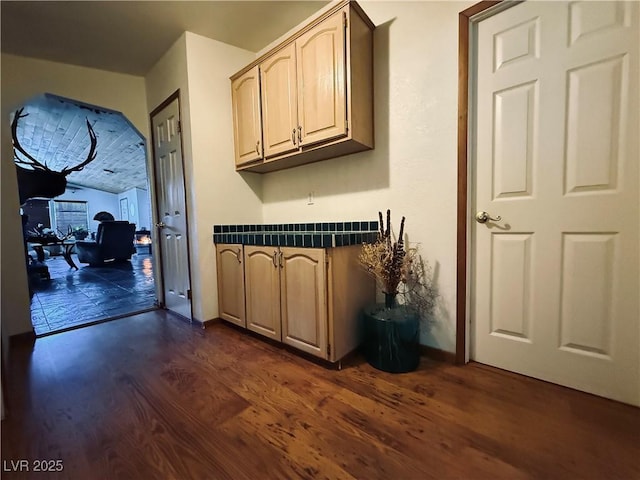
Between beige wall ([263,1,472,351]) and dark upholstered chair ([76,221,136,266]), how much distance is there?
641 centimetres

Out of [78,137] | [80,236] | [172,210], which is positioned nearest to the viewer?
[172,210]

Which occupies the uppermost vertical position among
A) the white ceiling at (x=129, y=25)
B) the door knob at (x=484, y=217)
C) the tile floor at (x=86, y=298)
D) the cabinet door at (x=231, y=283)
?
the white ceiling at (x=129, y=25)

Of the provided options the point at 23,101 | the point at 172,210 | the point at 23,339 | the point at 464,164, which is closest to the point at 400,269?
the point at 464,164

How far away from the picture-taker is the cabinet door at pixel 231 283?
2115 mm

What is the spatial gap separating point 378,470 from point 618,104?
178cm

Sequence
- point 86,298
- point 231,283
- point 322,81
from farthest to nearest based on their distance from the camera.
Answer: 1. point 86,298
2. point 231,283
3. point 322,81

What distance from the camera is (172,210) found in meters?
2.59

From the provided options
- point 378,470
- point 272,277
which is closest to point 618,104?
point 378,470

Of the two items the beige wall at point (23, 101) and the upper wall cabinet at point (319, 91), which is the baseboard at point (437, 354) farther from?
the beige wall at point (23, 101)

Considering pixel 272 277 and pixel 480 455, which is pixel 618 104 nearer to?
pixel 480 455

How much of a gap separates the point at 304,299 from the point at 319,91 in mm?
1354

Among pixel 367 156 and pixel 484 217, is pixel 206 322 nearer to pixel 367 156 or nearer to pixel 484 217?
pixel 367 156

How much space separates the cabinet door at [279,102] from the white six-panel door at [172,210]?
87 centimetres

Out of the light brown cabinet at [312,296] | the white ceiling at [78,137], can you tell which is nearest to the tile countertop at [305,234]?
the light brown cabinet at [312,296]
